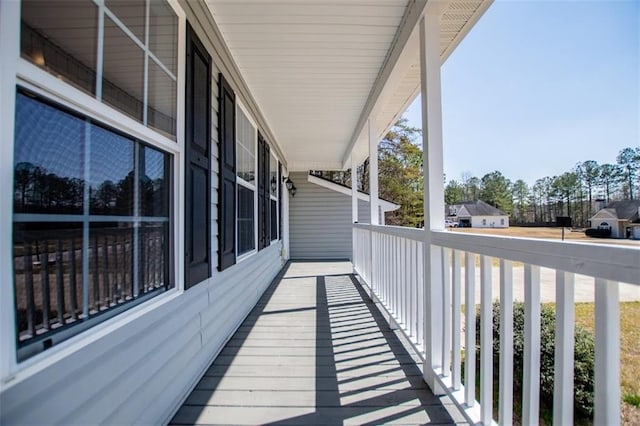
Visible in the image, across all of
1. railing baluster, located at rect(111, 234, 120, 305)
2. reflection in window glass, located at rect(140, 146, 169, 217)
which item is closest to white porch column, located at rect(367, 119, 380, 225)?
reflection in window glass, located at rect(140, 146, 169, 217)

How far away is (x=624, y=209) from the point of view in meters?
0.92

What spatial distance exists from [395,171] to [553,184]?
552 inches

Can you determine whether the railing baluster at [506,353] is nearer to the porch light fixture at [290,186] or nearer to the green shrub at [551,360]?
the green shrub at [551,360]

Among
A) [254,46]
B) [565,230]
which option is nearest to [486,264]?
[565,230]

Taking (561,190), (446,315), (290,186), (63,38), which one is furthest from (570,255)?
(290,186)

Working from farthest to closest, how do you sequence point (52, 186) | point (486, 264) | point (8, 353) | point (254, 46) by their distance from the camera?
point (254, 46), point (486, 264), point (52, 186), point (8, 353)

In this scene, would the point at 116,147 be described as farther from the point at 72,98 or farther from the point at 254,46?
the point at 254,46

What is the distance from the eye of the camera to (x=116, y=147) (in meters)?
1.39

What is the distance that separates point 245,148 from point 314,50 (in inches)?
56.6

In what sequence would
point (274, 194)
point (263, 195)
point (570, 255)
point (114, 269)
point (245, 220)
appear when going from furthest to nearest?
point (274, 194) < point (263, 195) < point (245, 220) < point (114, 269) < point (570, 255)

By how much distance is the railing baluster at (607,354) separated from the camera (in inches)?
34.2

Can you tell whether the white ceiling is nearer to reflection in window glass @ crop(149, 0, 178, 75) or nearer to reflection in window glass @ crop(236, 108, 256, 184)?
reflection in window glass @ crop(236, 108, 256, 184)

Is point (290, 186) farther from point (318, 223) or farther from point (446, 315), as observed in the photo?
point (446, 315)

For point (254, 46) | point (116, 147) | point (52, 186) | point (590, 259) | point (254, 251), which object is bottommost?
point (254, 251)
